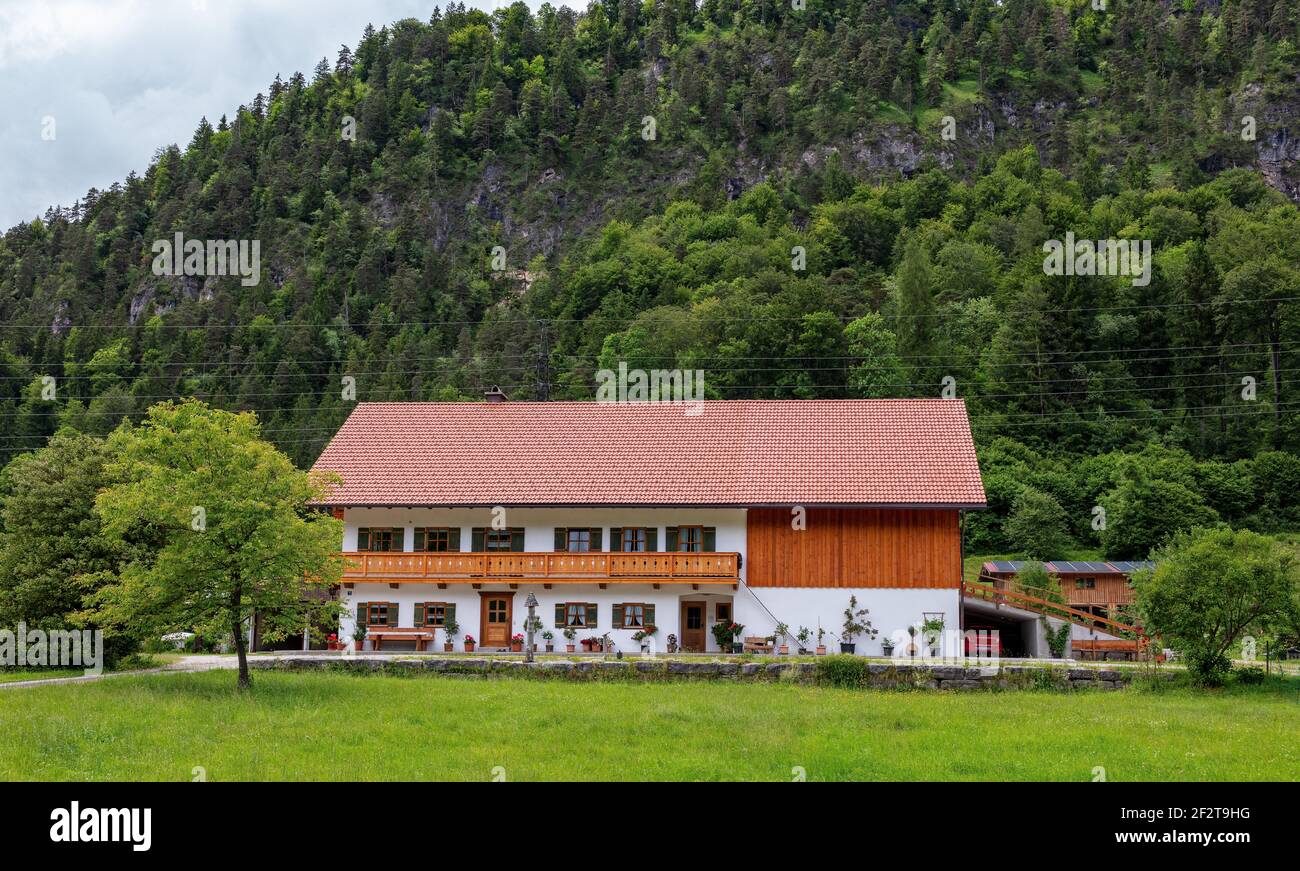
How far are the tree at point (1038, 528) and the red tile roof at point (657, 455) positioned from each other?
19.6m

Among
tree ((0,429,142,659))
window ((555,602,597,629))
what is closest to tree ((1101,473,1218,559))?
window ((555,602,597,629))

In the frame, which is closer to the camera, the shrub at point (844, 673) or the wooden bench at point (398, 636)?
the shrub at point (844, 673)

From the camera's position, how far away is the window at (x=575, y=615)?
127 feet

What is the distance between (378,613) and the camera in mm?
39719

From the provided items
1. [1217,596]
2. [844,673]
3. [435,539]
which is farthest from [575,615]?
[1217,596]

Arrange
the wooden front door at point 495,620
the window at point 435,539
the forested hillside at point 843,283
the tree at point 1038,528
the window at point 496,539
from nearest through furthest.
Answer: the wooden front door at point 495,620, the window at point 496,539, the window at point 435,539, the tree at point 1038,528, the forested hillside at point 843,283

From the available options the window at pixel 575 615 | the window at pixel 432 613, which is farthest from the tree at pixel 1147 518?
the window at pixel 432 613

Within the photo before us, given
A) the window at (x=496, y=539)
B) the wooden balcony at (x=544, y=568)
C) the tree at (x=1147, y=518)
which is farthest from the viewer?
the tree at (x=1147, y=518)

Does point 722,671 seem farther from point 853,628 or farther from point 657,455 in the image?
point 657,455

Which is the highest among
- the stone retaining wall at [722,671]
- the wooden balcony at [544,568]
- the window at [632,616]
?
the wooden balcony at [544,568]

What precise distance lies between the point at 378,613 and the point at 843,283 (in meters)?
77.3

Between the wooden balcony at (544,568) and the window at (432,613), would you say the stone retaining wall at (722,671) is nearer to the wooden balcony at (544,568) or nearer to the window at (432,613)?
the wooden balcony at (544,568)

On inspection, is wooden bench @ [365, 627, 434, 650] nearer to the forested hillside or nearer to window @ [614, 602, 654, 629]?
window @ [614, 602, 654, 629]

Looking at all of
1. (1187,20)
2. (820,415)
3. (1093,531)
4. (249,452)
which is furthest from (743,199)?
(249,452)
